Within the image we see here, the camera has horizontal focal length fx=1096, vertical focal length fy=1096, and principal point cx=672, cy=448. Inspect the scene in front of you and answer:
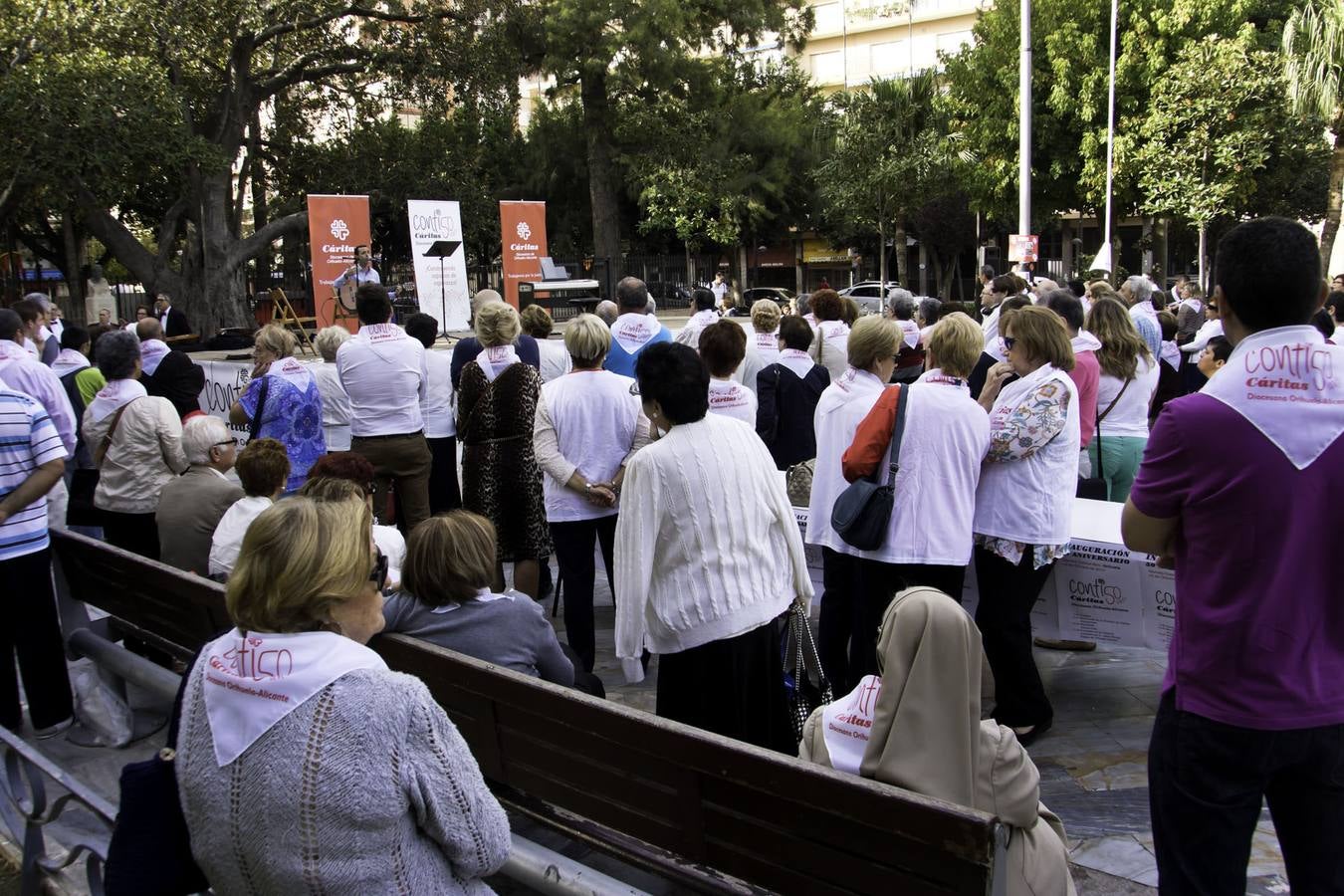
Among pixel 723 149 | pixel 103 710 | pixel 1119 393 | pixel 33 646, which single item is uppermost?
pixel 723 149

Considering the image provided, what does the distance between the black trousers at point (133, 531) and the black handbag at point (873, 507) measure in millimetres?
3736

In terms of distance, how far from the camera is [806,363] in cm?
684

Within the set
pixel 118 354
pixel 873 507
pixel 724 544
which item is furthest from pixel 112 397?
pixel 873 507

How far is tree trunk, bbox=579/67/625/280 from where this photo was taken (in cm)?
3481

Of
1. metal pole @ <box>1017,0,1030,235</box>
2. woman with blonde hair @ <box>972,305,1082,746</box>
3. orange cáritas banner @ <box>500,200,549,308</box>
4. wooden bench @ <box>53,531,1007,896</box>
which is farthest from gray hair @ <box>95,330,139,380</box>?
orange cáritas banner @ <box>500,200,549,308</box>

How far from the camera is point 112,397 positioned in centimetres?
600

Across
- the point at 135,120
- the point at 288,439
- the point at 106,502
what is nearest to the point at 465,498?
the point at 288,439

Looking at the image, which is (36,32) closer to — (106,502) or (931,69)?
(106,502)

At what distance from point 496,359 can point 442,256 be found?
14.4 metres

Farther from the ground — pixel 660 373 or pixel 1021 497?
pixel 660 373

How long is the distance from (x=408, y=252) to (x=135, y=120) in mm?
19360

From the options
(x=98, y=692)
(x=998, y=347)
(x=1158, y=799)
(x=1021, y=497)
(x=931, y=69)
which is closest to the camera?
(x=1158, y=799)

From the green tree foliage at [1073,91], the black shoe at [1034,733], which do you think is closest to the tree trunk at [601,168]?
the green tree foliage at [1073,91]

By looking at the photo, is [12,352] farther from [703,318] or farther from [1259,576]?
[1259,576]
